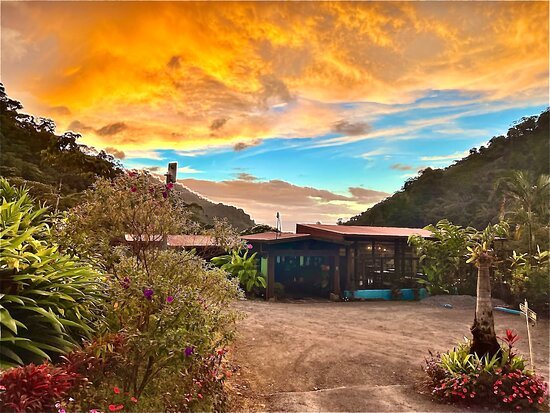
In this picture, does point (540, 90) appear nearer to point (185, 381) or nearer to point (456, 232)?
point (456, 232)

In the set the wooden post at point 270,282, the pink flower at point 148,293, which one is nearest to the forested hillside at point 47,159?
the wooden post at point 270,282

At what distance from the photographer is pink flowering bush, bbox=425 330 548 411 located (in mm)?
5809


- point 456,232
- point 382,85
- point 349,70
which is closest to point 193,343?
point 349,70

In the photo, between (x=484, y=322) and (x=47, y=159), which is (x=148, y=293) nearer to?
(x=484, y=322)

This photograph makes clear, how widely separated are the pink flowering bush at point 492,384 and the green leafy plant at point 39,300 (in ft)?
17.9

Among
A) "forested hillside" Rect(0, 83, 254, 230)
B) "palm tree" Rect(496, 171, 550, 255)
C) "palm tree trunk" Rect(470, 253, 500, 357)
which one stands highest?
"forested hillside" Rect(0, 83, 254, 230)

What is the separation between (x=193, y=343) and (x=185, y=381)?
1262 millimetres

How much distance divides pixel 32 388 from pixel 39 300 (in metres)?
1.26

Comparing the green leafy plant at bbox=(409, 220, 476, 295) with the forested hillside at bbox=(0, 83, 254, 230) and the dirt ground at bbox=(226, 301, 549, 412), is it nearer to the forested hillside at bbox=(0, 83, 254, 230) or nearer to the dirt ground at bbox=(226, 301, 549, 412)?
the dirt ground at bbox=(226, 301, 549, 412)

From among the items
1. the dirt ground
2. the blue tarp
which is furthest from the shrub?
the blue tarp

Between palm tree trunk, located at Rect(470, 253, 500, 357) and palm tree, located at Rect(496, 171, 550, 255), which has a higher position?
palm tree, located at Rect(496, 171, 550, 255)

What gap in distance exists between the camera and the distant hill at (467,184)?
35.9m

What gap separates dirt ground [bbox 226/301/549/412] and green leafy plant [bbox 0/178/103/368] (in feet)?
8.28

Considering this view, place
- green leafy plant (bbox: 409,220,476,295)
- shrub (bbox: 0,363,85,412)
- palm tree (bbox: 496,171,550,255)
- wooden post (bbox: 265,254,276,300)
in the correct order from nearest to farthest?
shrub (bbox: 0,363,85,412) < palm tree (bbox: 496,171,550,255) < wooden post (bbox: 265,254,276,300) < green leafy plant (bbox: 409,220,476,295)
